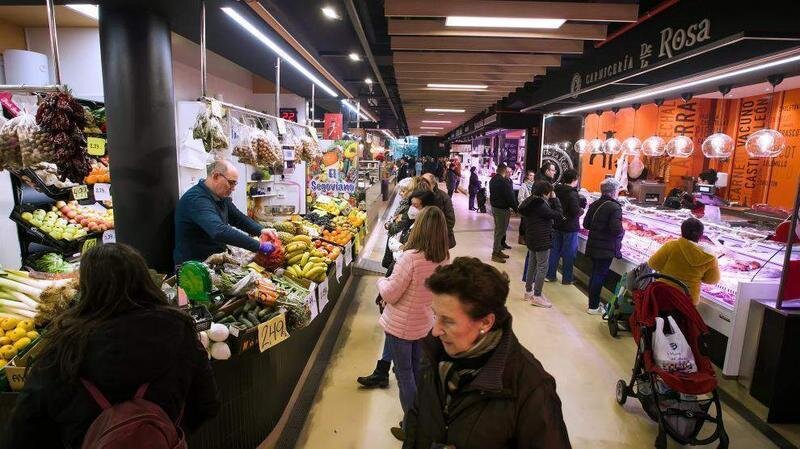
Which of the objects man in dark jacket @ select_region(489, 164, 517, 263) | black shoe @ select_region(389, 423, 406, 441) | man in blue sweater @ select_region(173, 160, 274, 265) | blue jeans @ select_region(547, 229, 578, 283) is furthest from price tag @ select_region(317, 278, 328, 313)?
man in dark jacket @ select_region(489, 164, 517, 263)

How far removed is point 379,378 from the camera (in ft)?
13.4

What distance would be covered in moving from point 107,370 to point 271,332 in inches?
A: 50.3

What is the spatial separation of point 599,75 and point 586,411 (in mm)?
3774

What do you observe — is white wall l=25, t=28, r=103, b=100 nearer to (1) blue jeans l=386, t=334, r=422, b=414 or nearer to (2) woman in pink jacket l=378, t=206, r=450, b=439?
(2) woman in pink jacket l=378, t=206, r=450, b=439

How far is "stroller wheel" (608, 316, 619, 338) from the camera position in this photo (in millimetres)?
5206

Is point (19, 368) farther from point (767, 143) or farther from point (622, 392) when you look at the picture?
point (767, 143)

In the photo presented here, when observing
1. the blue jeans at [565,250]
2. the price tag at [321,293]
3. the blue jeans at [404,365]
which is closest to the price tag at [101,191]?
Result: the price tag at [321,293]

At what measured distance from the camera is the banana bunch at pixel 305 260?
3.97 meters

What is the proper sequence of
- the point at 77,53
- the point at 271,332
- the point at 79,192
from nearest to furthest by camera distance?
the point at 271,332, the point at 79,192, the point at 77,53

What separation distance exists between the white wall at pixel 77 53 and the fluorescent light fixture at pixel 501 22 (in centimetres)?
357

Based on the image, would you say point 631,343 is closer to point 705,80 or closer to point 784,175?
point 705,80

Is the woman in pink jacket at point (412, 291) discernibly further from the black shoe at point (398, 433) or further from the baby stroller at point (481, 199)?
the baby stroller at point (481, 199)

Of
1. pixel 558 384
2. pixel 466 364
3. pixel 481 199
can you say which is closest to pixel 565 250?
pixel 558 384

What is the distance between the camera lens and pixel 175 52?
18.6 ft
